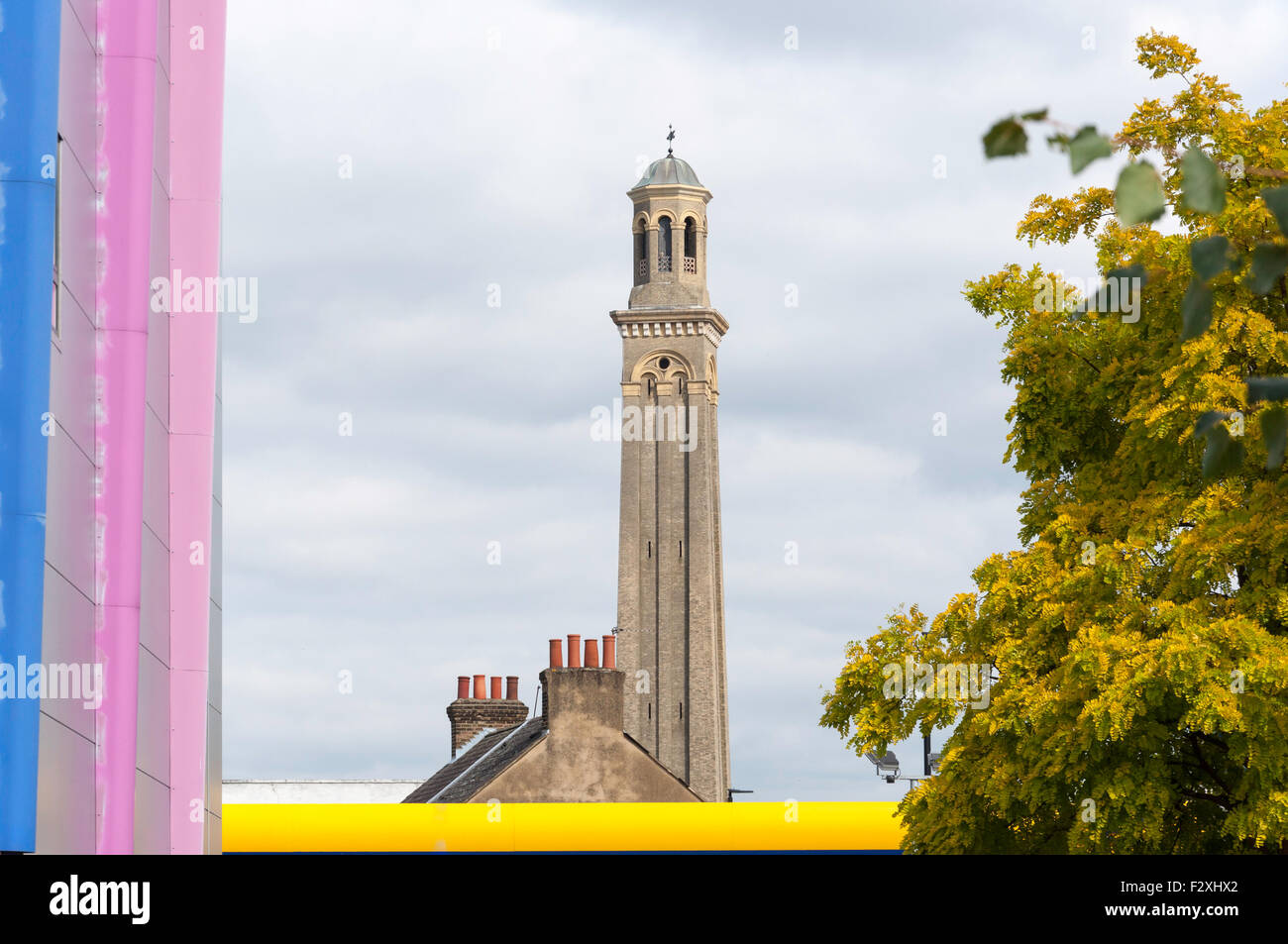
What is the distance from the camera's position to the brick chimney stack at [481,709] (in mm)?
51562

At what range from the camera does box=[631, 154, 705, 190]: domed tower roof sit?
88625 mm

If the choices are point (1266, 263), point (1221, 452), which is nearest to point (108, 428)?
point (1221, 452)

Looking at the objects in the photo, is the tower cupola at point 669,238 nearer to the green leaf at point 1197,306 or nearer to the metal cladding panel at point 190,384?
the metal cladding panel at point 190,384

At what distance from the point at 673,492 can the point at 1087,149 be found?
81887 mm

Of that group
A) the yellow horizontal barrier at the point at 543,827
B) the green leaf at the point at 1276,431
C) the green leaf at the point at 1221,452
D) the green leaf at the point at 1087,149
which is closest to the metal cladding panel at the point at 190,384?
the yellow horizontal barrier at the point at 543,827

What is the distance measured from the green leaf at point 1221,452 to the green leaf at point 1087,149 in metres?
0.92

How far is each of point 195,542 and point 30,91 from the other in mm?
7638

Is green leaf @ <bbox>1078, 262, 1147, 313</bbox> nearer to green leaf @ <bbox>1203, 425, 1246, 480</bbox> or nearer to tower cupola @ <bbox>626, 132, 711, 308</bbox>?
green leaf @ <bbox>1203, 425, 1246, 480</bbox>

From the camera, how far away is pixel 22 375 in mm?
12438

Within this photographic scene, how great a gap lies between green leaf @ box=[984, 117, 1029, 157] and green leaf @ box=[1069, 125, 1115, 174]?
0.12 metres

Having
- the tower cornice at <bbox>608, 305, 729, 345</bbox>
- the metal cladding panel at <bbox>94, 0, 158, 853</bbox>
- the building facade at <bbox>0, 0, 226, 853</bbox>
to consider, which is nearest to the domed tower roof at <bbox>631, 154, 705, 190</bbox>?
the tower cornice at <bbox>608, 305, 729, 345</bbox>

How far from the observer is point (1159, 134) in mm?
18953

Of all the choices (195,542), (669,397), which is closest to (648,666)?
(669,397)
